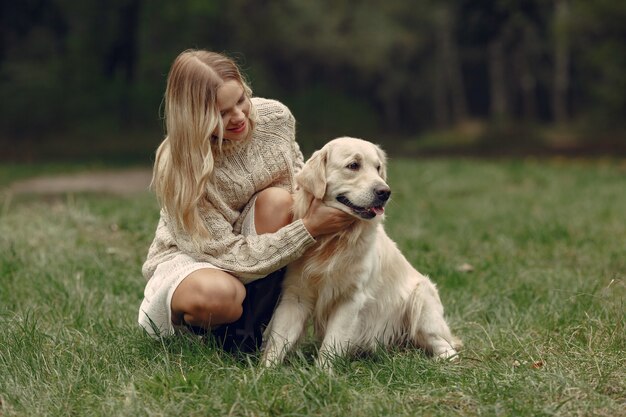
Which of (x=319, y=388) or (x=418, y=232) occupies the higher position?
(x=319, y=388)

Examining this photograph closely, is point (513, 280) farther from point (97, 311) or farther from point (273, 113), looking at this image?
point (97, 311)

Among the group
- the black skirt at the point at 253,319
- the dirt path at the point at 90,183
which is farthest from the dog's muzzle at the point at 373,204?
the dirt path at the point at 90,183

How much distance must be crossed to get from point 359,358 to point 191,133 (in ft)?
3.95

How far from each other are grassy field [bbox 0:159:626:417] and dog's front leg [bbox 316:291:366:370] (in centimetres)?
9

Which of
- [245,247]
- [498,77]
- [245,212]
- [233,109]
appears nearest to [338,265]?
[245,247]

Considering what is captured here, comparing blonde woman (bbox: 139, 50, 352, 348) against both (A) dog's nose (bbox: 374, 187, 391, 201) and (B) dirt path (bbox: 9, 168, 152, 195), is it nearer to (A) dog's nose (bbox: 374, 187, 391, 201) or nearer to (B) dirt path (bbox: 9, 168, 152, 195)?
(A) dog's nose (bbox: 374, 187, 391, 201)

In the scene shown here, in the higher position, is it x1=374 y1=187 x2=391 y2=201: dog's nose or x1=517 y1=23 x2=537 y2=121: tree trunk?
x1=374 y1=187 x2=391 y2=201: dog's nose

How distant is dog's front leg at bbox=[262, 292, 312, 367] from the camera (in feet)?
10.6

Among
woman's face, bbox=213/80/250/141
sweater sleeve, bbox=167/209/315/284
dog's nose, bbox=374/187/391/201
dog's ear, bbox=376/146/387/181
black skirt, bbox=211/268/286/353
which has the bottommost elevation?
black skirt, bbox=211/268/286/353

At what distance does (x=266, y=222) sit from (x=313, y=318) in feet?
1.53

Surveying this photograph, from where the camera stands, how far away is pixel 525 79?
32125mm

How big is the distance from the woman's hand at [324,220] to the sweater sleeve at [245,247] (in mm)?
32

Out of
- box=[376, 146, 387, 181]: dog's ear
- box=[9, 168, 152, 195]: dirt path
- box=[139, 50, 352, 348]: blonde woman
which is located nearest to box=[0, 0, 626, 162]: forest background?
box=[9, 168, 152, 195]: dirt path

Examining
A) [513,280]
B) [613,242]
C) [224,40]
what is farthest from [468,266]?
[224,40]
